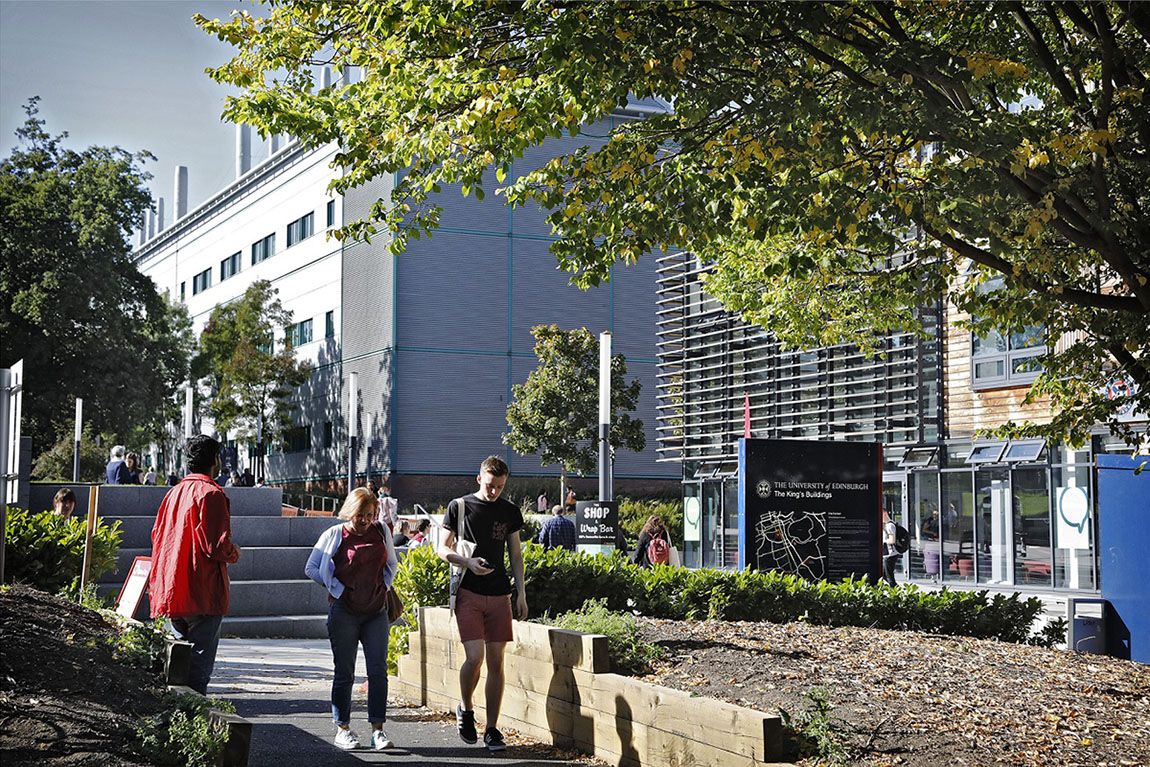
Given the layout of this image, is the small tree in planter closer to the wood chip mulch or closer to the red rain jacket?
the wood chip mulch

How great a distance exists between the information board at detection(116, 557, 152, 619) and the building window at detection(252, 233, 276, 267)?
52.7 meters

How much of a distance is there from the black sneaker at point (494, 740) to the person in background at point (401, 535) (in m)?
10.9

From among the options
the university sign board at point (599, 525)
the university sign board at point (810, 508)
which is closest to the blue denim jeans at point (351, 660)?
the university sign board at point (810, 508)

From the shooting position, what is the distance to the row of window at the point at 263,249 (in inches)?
2211

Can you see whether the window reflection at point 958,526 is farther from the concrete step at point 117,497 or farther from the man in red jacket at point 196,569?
the man in red jacket at point 196,569

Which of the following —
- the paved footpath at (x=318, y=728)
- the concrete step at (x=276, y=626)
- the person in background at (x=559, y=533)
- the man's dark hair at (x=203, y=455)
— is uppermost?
the man's dark hair at (x=203, y=455)

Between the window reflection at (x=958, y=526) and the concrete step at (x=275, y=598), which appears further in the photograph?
the window reflection at (x=958, y=526)

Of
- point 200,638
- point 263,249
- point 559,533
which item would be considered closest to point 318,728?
point 200,638

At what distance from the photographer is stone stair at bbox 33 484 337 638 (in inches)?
724

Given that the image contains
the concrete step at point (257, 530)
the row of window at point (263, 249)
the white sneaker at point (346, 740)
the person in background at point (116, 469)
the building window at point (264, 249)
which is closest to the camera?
the white sneaker at point (346, 740)

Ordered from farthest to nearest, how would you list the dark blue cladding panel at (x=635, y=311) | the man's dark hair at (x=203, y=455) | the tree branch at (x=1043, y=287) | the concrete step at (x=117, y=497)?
the dark blue cladding panel at (x=635, y=311)
the concrete step at (x=117, y=497)
the tree branch at (x=1043, y=287)
the man's dark hair at (x=203, y=455)

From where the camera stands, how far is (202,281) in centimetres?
7038

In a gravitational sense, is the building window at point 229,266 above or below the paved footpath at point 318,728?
above

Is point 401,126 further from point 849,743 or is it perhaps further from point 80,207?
point 80,207
